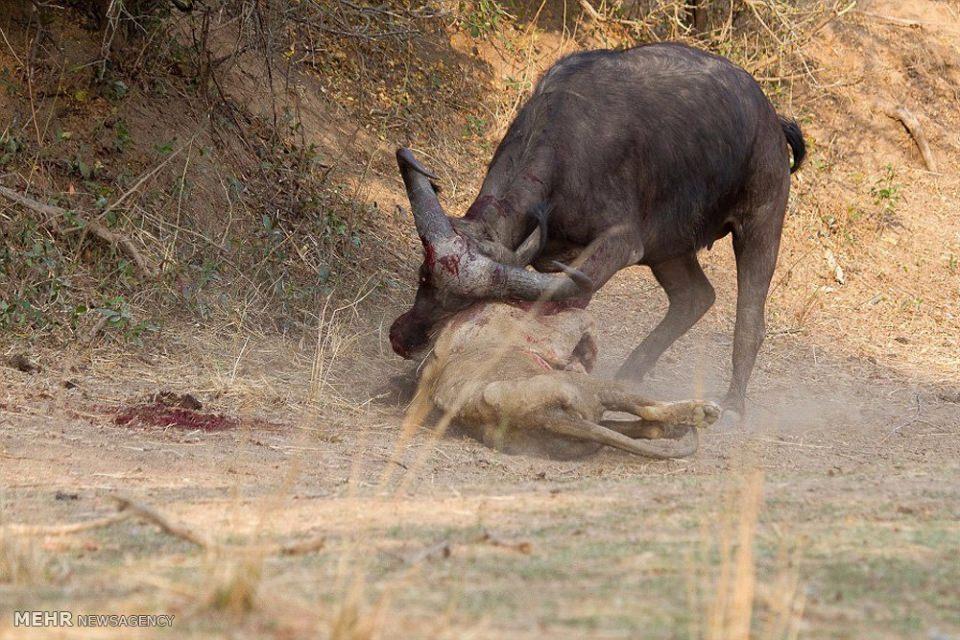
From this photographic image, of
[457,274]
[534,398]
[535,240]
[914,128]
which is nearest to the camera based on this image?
[534,398]

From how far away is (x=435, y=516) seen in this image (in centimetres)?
356

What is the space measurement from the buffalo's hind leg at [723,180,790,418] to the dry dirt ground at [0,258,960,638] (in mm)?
371

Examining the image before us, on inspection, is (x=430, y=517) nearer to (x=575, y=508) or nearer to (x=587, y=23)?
(x=575, y=508)

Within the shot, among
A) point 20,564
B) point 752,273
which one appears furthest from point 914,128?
point 20,564

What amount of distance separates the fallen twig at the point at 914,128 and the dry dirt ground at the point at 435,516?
253 inches

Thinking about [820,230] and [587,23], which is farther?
[587,23]

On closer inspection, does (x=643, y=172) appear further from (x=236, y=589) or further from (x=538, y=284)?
(x=236, y=589)

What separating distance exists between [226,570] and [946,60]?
13.1 m

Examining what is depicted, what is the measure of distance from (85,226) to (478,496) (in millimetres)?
4083

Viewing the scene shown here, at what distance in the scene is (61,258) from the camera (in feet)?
22.6

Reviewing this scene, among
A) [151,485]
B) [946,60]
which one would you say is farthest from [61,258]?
[946,60]

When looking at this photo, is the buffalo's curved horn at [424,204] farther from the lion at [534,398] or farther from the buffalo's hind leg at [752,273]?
the buffalo's hind leg at [752,273]

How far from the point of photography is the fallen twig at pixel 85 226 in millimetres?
7020

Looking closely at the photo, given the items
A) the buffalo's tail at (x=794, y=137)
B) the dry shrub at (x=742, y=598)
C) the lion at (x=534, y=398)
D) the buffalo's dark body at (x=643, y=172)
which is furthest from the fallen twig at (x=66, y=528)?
the buffalo's tail at (x=794, y=137)
